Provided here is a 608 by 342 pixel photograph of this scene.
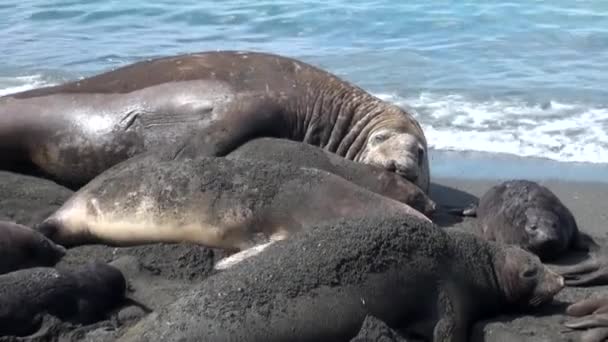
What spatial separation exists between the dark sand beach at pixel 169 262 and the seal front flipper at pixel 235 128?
36.6 inches

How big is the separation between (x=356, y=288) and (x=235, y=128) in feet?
10.0

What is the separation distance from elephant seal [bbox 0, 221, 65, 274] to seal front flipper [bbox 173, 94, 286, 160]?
65.2 inches

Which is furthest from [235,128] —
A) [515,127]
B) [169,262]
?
[515,127]

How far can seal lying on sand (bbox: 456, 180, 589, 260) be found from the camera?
663 centimetres

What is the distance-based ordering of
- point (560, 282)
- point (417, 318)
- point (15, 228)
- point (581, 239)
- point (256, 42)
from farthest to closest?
point (256, 42), point (581, 239), point (15, 228), point (560, 282), point (417, 318)

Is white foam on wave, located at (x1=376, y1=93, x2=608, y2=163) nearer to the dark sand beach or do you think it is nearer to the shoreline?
the shoreline

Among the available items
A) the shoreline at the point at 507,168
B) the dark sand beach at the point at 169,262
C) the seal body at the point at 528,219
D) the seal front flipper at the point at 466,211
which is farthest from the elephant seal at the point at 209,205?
the shoreline at the point at 507,168

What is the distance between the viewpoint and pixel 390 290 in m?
4.91

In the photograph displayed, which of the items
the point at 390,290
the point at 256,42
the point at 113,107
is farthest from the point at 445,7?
the point at 390,290

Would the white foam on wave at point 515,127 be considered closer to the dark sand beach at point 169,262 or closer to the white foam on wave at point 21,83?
the dark sand beach at point 169,262

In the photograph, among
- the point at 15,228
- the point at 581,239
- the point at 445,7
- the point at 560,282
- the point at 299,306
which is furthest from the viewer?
the point at 445,7

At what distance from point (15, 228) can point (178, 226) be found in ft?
2.90

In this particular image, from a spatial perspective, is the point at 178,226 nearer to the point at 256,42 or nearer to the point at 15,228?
the point at 15,228

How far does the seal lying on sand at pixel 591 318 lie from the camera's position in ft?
16.5
